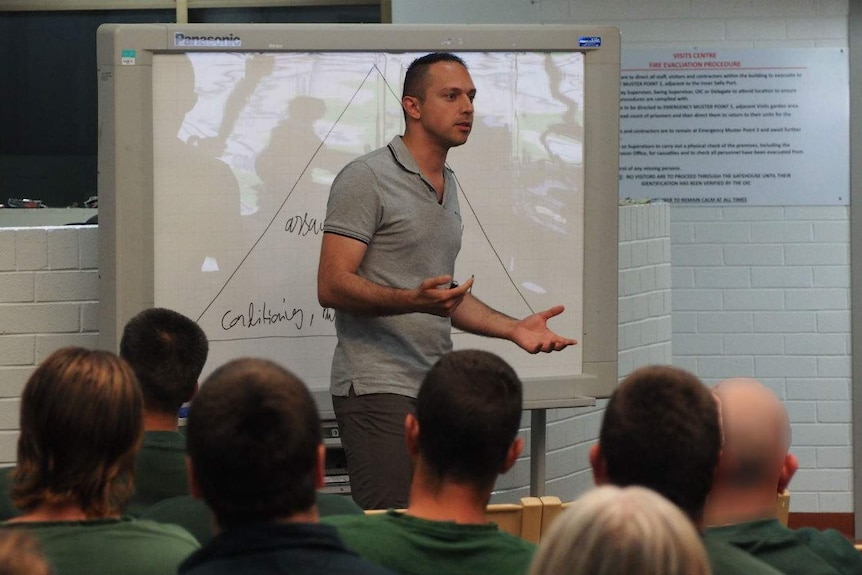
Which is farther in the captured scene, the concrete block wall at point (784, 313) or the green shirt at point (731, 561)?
the concrete block wall at point (784, 313)

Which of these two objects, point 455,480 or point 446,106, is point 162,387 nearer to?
point 455,480

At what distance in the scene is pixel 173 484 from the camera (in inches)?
91.6

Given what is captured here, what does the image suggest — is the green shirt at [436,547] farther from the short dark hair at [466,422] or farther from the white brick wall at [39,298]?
the white brick wall at [39,298]

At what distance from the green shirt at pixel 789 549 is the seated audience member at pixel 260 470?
1.88 feet

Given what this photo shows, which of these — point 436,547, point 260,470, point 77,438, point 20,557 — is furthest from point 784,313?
point 20,557

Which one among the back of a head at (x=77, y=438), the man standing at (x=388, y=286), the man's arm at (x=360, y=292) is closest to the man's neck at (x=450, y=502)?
the back of a head at (x=77, y=438)

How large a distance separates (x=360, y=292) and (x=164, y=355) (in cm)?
52

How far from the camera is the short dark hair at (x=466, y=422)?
72.8 inches

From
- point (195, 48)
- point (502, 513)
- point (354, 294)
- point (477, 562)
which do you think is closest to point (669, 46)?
point (195, 48)

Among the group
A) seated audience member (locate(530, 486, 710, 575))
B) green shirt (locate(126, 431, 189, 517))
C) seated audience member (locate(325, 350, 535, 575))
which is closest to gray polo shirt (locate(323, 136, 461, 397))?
green shirt (locate(126, 431, 189, 517))

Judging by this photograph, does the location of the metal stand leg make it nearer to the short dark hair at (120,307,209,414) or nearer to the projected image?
the projected image

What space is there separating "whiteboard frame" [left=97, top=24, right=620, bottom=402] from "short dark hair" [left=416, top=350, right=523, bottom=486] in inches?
71.6

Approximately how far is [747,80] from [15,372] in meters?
3.34

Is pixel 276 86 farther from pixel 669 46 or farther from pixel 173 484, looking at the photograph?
pixel 669 46
